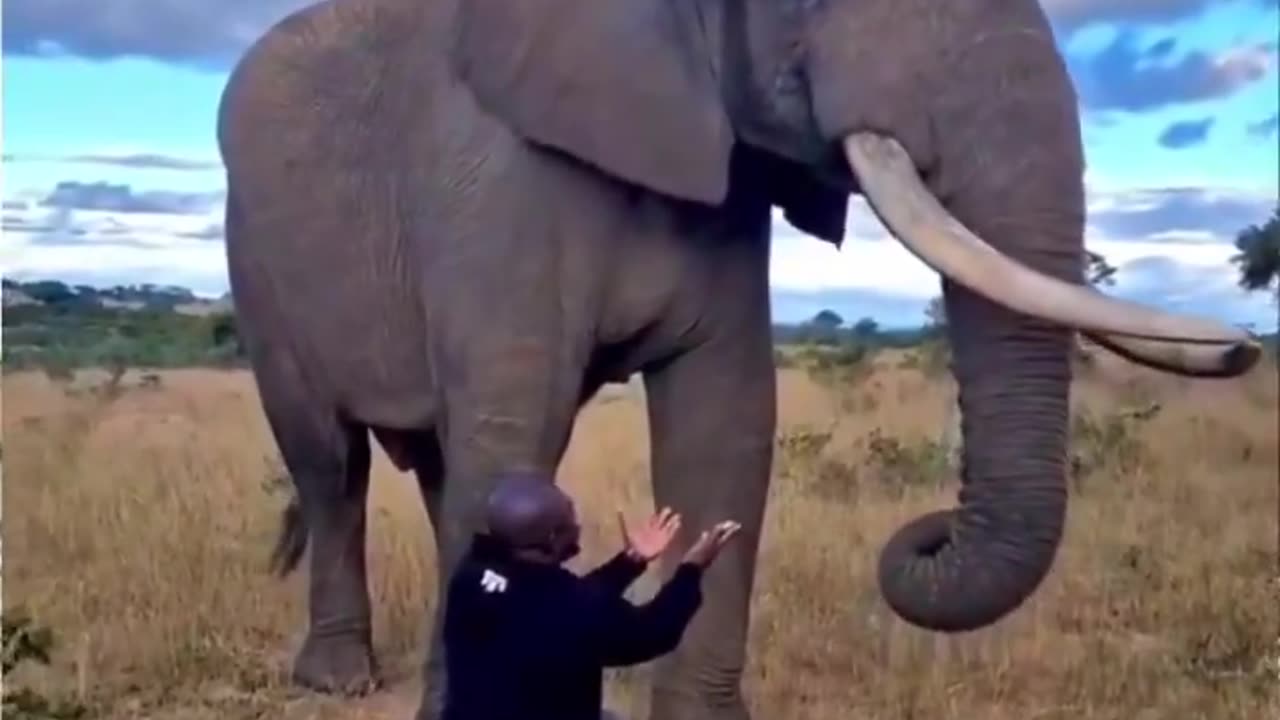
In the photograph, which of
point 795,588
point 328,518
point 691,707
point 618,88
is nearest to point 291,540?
point 328,518

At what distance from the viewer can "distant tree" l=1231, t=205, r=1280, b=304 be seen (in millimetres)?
29344

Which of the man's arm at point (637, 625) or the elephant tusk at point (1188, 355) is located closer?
the man's arm at point (637, 625)

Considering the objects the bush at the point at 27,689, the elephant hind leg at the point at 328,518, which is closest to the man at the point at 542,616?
the bush at the point at 27,689

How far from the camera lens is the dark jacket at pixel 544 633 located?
5582 millimetres

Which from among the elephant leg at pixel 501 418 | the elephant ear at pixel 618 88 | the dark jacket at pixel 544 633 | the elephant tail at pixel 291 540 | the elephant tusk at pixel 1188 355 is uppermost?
the elephant ear at pixel 618 88

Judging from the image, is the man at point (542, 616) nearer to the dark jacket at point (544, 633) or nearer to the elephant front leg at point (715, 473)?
the dark jacket at point (544, 633)

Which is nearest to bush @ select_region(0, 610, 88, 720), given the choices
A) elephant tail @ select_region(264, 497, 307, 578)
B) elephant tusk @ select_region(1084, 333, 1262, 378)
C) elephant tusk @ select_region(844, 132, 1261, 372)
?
elephant tail @ select_region(264, 497, 307, 578)

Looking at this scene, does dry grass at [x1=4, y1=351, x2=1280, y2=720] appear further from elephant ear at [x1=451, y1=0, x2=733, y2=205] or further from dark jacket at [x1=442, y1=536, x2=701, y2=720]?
dark jacket at [x1=442, y1=536, x2=701, y2=720]

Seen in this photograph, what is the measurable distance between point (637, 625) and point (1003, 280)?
173 cm

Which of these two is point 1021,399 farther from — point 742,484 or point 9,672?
point 9,672

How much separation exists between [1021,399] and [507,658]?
2030 mm

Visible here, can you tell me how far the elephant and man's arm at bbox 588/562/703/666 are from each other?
4.99 feet

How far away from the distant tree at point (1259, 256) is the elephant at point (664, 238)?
20.7 metres

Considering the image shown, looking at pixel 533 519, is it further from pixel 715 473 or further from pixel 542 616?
pixel 715 473
